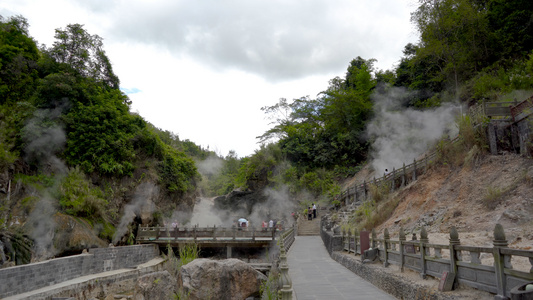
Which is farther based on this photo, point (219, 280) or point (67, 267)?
point (67, 267)

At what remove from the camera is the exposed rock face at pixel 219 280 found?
37.5ft

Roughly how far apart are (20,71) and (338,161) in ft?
104

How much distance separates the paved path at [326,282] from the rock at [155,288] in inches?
199

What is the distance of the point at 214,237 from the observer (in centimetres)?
2311

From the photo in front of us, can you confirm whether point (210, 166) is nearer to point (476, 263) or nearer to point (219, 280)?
point (219, 280)

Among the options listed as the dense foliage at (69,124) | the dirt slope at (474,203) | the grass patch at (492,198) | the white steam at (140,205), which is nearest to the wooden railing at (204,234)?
the white steam at (140,205)

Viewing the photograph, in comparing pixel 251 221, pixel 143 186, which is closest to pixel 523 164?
pixel 143 186

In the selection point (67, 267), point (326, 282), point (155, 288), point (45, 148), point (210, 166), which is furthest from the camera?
point (210, 166)

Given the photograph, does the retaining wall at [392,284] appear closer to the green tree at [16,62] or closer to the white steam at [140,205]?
the white steam at [140,205]

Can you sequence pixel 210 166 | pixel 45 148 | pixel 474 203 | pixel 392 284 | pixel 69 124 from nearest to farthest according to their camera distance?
1. pixel 392 284
2. pixel 474 203
3. pixel 45 148
4. pixel 69 124
5. pixel 210 166

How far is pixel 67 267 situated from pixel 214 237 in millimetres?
9927

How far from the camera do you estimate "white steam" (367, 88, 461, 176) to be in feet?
93.9

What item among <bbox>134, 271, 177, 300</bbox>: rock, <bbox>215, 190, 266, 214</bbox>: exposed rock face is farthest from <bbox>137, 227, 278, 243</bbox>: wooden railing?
<bbox>215, 190, 266, 214</bbox>: exposed rock face

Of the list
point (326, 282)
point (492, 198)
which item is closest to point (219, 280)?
point (326, 282)
